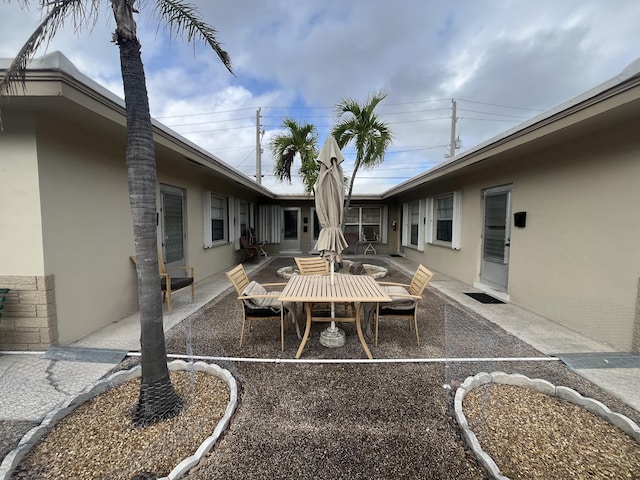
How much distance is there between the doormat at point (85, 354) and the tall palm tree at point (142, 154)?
116cm

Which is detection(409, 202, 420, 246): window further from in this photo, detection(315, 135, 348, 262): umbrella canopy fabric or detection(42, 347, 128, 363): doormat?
detection(42, 347, 128, 363): doormat

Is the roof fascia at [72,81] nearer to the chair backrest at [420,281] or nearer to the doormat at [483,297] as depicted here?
the chair backrest at [420,281]

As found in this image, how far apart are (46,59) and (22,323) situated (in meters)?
2.45

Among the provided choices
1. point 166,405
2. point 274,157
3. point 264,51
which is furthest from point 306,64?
point 166,405

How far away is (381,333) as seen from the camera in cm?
335

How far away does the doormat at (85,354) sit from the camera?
261 centimetres

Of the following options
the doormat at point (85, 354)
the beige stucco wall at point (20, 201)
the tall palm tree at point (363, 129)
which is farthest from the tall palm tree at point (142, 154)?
the tall palm tree at point (363, 129)

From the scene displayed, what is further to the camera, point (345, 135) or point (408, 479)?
point (345, 135)

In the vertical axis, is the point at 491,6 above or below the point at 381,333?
above

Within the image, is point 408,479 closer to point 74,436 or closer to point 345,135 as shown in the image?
point 74,436

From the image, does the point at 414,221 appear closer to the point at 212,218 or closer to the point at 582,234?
the point at 582,234

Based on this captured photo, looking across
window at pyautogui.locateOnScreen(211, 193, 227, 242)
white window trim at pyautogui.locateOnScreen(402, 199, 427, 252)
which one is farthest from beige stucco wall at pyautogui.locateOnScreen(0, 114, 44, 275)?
white window trim at pyautogui.locateOnScreen(402, 199, 427, 252)

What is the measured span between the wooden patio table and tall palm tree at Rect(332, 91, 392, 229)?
2.64 m

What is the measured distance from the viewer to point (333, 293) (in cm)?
272
